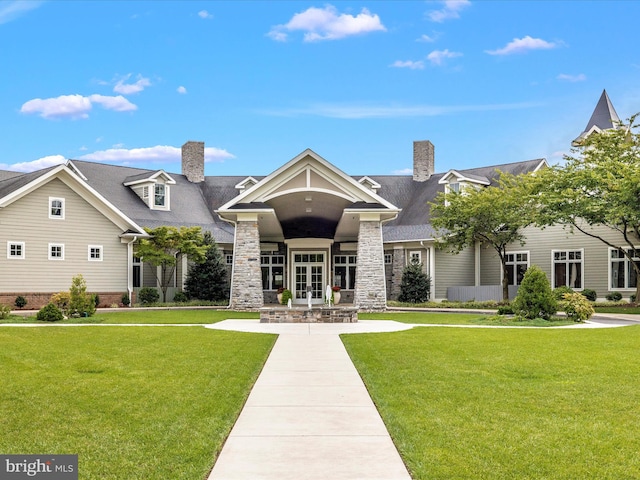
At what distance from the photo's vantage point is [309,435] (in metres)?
6.84

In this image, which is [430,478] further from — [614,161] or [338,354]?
[614,161]

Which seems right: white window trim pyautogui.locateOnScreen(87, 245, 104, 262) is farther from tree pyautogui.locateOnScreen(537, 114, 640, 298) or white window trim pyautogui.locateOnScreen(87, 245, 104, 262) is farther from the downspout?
tree pyautogui.locateOnScreen(537, 114, 640, 298)

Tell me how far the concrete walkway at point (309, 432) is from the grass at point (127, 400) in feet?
0.83

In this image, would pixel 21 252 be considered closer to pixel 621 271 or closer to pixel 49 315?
pixel 49 315

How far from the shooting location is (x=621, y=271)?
3253 centimetres

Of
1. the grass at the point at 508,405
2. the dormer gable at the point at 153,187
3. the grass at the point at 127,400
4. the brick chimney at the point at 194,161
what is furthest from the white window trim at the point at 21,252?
the grass at the point at 508,405

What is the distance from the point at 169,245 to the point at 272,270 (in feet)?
22.1

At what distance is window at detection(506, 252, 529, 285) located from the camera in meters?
35.9

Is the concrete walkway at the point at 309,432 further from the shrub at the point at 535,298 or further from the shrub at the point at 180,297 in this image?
the shrub at the point at 180,297

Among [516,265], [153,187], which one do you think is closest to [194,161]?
[153,187]

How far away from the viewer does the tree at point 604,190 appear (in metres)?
26.7

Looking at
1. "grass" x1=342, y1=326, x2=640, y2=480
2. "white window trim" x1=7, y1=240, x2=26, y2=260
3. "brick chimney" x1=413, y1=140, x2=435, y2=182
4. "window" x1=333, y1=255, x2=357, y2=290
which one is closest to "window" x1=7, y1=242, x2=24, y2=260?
"white window trim" x1=7, y1=240, x2=26, y2=260

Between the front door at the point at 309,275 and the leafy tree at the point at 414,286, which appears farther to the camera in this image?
the leafy tree at the point at 414,286

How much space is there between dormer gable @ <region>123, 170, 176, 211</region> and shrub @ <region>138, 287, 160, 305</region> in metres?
6.01
